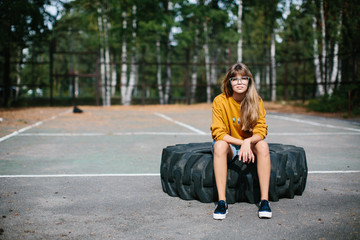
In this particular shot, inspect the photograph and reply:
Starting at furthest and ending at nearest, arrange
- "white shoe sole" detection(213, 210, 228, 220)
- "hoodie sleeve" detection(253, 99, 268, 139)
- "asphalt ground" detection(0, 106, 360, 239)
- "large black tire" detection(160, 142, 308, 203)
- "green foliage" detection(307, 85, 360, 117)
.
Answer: "green foliage" detection(307, 85, 360, 117) → "large black tire" detection(160, 142, 308, 203) → "hoodie sleeve" detection(253, 99, 268, 139) → "white shoe sole" detection(213, 210, 228, 220) → "asphalt ground" detection(0, 106, 360, 239)

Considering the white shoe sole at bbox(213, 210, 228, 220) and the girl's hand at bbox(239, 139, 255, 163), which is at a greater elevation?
the girl's hand at bbox(239, 139, 255, 163)

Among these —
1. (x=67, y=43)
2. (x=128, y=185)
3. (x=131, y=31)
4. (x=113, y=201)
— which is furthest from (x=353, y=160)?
(x=67, y=43)

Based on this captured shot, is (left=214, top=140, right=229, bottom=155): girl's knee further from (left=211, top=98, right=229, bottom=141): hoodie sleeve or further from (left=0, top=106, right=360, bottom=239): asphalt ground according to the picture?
(left=0, top=106, right=360, bottom=239): asphalt ground

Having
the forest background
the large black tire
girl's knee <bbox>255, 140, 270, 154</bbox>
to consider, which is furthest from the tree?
girl's knee <bbox>255, 140, 270, 154</bbox>

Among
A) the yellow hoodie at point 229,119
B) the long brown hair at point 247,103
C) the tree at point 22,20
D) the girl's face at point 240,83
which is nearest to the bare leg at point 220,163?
the yellow hoodie at point 229,119

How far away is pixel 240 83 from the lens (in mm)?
4426

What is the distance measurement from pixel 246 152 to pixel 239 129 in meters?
0.39

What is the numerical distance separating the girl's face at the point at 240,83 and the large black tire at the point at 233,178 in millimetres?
755

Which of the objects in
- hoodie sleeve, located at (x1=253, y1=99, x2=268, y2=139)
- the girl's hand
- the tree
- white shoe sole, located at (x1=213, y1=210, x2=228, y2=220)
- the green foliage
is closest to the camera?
white shoe sole, located at (x1=213, y1=210, x2=228, y2=220)

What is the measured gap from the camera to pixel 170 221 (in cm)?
384

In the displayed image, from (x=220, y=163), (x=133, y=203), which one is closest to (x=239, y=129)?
(x=220, y=163)

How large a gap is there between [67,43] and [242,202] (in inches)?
2580

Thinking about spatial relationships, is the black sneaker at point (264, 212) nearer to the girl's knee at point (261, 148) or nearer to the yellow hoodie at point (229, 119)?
the girl's knee at point (261, 148)

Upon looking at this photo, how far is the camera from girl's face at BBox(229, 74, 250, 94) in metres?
4.42
